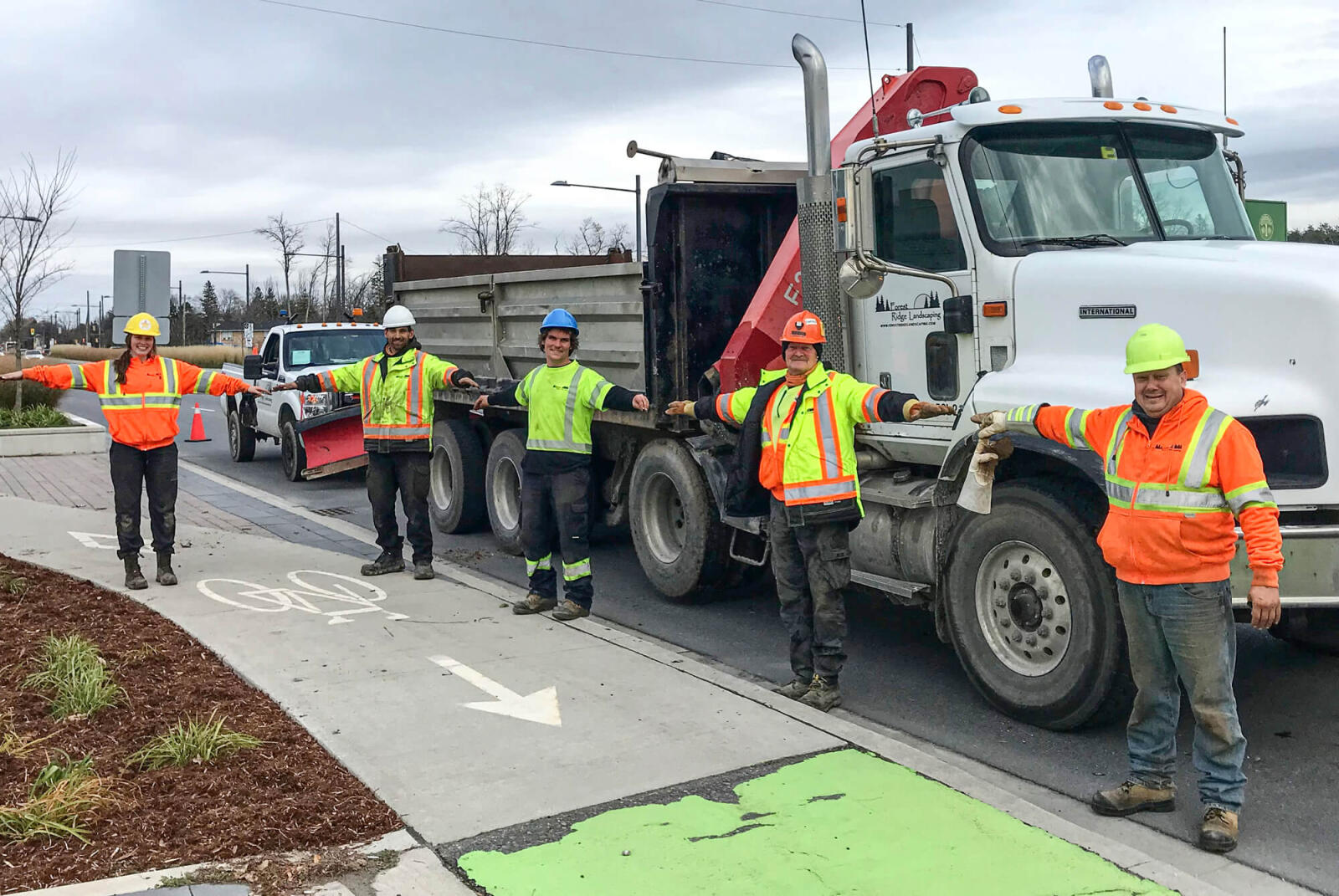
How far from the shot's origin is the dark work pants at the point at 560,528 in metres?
7.93

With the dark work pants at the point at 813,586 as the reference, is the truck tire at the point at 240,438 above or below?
above

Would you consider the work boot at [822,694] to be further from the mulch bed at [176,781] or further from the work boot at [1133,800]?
the mulch bed at [176,781]

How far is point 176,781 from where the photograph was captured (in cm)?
476

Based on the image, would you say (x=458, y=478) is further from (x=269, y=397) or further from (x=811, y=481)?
(x=269, y=397)

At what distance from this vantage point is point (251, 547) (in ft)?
33.9

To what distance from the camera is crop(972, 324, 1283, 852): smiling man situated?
4191 millimetres

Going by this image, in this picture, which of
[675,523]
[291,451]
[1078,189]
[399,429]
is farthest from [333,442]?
[1078,189]

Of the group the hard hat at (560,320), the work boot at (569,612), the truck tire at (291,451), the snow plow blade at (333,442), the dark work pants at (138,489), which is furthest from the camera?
the truck tire at (291,451)

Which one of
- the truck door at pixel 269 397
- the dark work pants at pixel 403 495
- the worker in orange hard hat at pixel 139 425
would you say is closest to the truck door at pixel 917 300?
the dark work pants at pixel 403 495

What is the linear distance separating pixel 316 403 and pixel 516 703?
1007 centimetres

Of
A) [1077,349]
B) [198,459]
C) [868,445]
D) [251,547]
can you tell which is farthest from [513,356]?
[198,459]

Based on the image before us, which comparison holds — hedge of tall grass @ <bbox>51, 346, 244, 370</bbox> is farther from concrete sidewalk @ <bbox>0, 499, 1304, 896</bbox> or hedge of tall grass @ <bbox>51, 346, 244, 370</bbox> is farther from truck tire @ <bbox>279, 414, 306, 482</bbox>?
concrete sidewalk @ <bbox>0, 499, 1304, 896</bbox>

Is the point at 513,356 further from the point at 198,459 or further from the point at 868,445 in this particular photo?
the point at 198,459

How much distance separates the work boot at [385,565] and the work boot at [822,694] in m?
4.21
